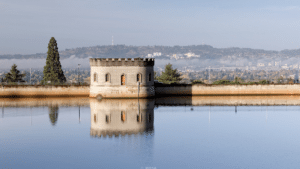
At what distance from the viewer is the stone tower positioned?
62.7 metres

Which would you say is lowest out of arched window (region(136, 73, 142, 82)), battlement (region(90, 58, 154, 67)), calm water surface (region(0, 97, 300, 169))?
calm water surface (region(0, 97, 300, 169))

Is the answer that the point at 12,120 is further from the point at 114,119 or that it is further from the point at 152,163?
the point at 152,163

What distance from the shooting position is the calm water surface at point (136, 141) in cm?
2414

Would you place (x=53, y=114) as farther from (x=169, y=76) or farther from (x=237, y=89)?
(x=169, y=76)

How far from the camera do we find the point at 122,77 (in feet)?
207

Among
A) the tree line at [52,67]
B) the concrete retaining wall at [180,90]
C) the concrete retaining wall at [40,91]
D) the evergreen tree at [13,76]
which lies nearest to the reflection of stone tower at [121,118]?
the concrete retaining wall at [180,90]

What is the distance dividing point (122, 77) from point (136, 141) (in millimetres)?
33812

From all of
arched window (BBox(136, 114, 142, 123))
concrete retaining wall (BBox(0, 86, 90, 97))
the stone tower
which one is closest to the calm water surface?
arched window (BBox(136, 114, 142, 123))

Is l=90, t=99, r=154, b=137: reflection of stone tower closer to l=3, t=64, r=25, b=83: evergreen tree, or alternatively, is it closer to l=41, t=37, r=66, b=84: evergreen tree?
l=41, t=37, r=66, b=84: evergreen tree

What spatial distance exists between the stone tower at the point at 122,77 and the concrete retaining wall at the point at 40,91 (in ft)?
31.2

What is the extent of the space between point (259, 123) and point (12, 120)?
2730 cm

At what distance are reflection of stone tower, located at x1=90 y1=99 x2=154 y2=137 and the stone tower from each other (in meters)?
5.30

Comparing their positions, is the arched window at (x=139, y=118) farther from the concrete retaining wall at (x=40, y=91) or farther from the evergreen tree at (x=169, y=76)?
the evergreen tree at (x=169, y=76)

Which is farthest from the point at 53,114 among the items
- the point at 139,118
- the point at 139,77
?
the point at 139,77
